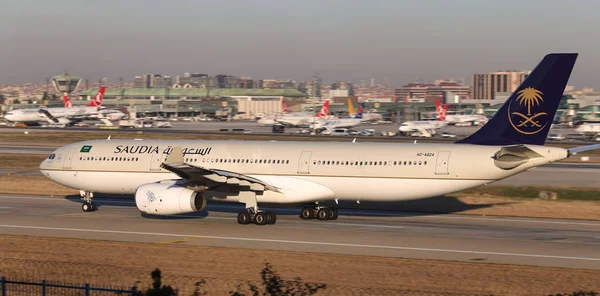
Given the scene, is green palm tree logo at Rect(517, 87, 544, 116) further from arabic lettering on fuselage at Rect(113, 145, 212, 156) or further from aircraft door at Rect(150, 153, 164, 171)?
aircraft door at Rect(150, 153, 164, 171)

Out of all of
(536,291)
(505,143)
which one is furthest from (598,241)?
(536,291)

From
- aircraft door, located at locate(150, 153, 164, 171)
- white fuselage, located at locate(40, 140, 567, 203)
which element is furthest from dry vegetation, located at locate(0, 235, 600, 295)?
aircraft door, located at locate(150, 153, 164, 171)

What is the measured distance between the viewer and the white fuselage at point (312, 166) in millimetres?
32594

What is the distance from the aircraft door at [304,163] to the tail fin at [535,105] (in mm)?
7786

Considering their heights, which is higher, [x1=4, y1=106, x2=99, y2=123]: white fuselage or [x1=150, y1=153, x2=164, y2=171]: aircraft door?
[x1=150, y1=153, x2=164, y2=171]: aircraft door

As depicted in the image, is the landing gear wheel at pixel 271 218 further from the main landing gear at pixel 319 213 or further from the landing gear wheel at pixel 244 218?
the main landing gear at pixel 319 213

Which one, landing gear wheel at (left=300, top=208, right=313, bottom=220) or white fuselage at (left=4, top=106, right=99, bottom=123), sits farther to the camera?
white fuselage at (left=4, top=106, right=99, bottom=123)

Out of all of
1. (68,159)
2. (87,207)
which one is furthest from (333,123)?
(87,207)

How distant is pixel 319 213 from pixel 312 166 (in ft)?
7.91

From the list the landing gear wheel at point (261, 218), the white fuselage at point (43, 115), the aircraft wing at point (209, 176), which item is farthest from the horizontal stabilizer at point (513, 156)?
the white fuselage at point (43, 115)

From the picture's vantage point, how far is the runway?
27.4m

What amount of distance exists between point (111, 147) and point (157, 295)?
28771mm

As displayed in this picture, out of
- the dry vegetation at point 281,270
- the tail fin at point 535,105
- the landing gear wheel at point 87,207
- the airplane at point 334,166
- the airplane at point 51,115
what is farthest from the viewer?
the airplane at point 51,115

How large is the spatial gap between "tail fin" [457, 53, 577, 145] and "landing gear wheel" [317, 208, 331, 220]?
25.7 feet
